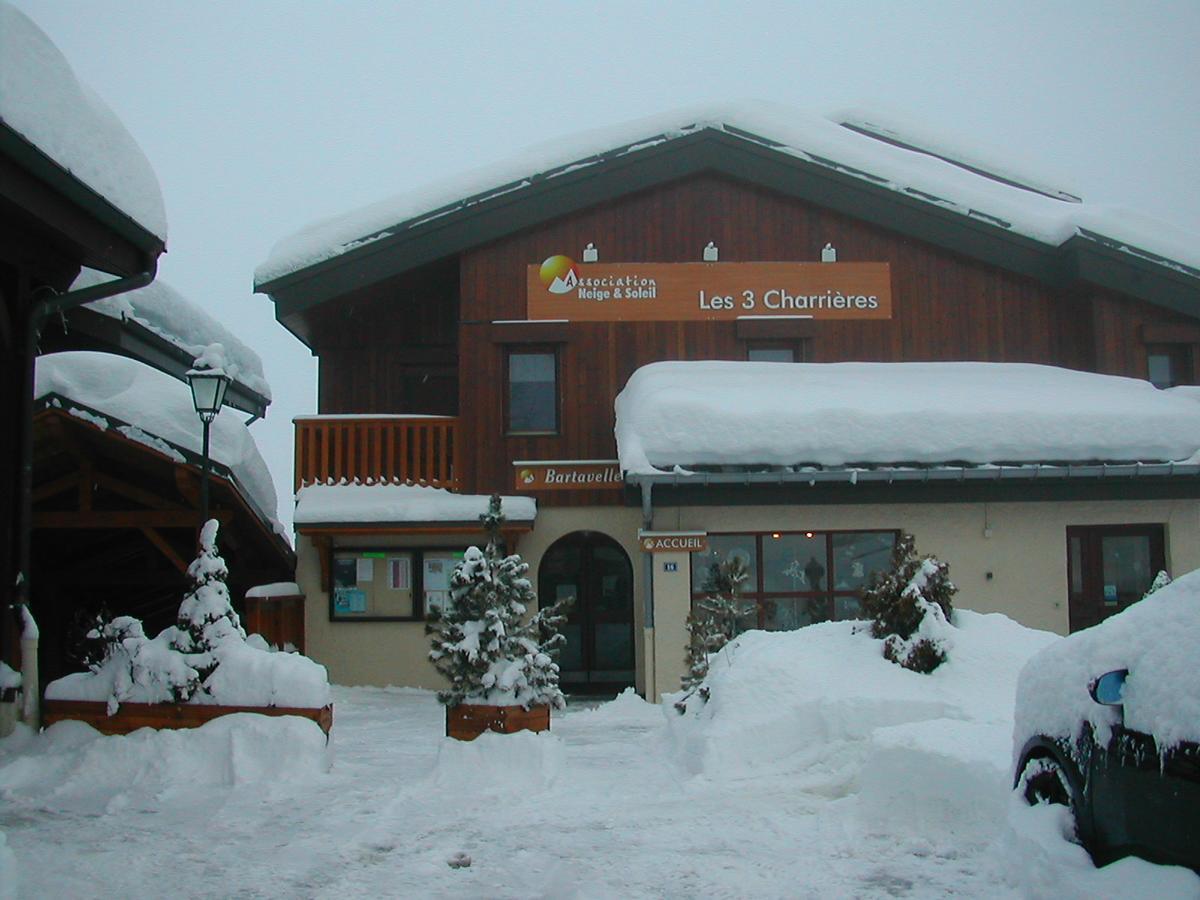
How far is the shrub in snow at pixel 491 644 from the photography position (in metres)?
9.61

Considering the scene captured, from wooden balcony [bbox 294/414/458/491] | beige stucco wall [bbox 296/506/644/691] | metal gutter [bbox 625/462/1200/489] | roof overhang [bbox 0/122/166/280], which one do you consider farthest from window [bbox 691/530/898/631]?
roof overhang [bbox 0/122/166/280]

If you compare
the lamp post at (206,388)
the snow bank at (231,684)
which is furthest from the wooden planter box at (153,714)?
the lamp post at (206,388)

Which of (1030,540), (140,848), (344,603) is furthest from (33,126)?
(1030,540)

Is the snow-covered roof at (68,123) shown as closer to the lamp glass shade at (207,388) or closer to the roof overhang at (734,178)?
the lamp glass shade at (207,388)

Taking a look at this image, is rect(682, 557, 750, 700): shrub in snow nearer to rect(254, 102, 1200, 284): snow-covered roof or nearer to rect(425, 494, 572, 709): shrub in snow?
rect(425, 494, 572, 709): shrub in snow

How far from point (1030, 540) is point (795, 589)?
125 inches

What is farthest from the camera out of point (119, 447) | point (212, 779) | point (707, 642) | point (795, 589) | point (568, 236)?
point (568, 236)

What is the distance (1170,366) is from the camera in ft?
57.4

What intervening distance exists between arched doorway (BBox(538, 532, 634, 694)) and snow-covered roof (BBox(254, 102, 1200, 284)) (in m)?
5.18

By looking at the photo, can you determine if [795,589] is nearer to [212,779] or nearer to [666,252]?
[666,252]

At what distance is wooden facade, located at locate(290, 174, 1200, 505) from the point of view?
1675cm

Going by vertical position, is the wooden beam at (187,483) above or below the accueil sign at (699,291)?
below

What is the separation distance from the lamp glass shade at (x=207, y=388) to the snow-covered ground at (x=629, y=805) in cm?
345

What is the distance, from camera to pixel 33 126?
7410 mm
